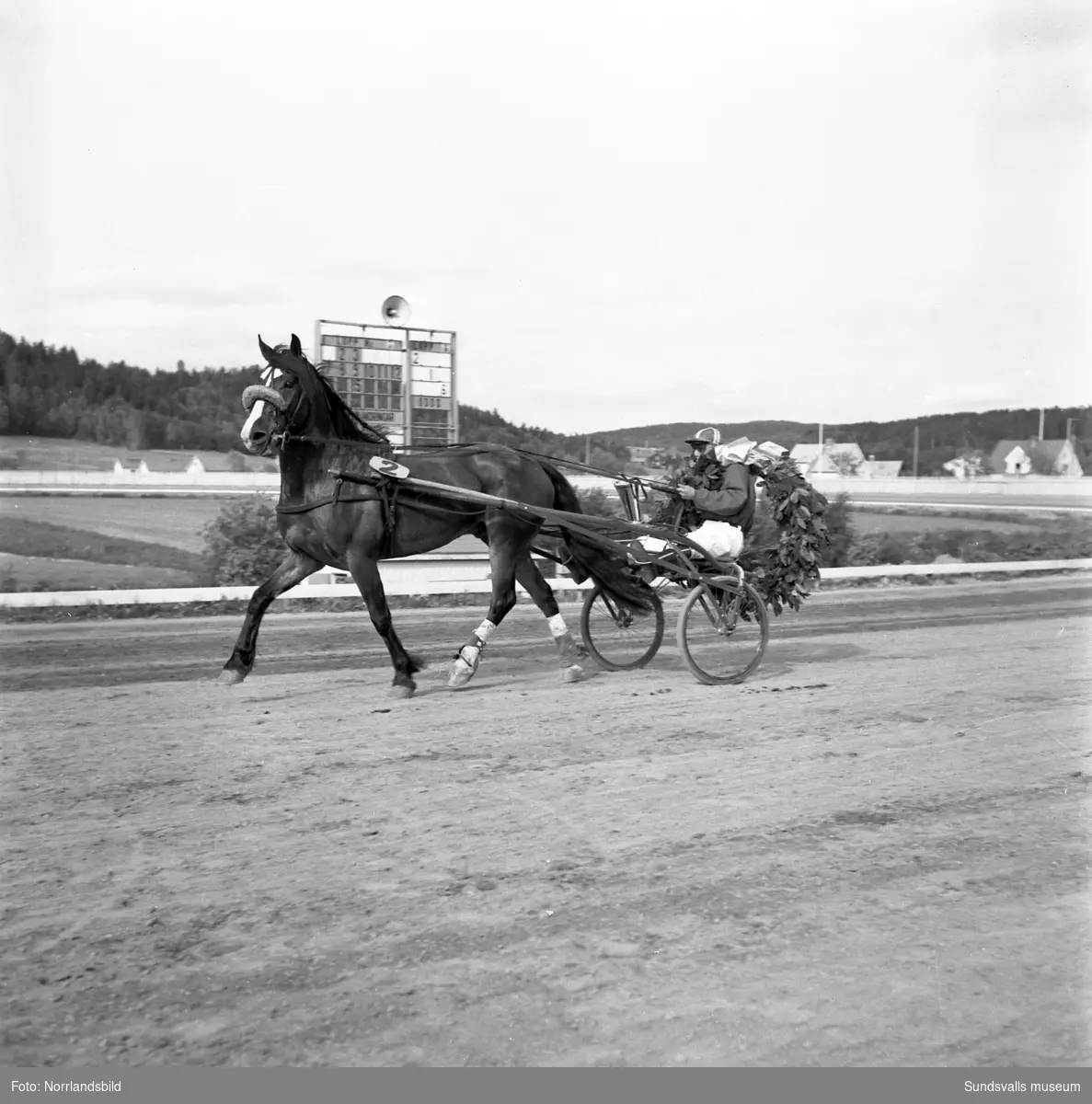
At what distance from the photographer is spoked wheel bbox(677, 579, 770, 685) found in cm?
741

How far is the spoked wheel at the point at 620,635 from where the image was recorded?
26.6 ft

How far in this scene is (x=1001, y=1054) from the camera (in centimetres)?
273

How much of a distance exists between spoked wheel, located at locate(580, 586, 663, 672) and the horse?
0.55 meters

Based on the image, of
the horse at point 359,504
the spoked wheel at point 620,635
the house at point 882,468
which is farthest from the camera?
the house at point 882,468

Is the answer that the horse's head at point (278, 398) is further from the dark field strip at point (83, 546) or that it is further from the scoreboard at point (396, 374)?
the dark field strip at point (83, 546)

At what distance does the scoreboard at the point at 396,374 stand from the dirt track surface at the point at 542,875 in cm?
658

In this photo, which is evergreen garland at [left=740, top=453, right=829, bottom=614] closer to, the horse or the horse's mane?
the horse

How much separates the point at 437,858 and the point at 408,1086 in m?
1.41

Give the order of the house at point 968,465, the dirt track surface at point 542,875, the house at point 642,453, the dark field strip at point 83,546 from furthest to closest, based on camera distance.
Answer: the house at point 968,465
the dark field strip at point 83,546
the house at point 642,453
the dirt track surface at point 542,875

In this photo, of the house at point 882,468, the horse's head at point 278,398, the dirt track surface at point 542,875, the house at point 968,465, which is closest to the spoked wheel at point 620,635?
the dirt track surface at point 542,875

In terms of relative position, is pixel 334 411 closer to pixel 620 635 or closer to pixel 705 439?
pixel 705 439

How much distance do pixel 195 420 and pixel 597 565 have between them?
28.7ft

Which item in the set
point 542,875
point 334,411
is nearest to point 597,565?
point 334,411

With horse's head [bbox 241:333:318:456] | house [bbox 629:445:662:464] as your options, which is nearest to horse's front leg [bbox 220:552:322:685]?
horse's head [bbox 241:333:318:456]
